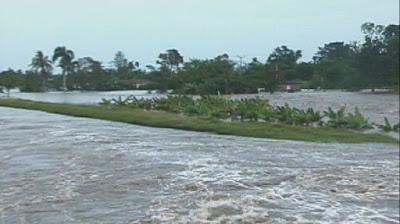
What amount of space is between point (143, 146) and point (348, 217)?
6.38 m

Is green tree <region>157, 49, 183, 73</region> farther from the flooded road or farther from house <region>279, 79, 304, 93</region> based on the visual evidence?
the flooded road

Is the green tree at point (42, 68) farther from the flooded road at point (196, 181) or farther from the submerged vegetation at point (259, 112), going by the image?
the flooded road at point (196, 181)

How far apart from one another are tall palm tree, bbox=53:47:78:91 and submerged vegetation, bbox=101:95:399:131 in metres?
23.4

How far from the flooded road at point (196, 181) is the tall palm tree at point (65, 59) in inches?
1371

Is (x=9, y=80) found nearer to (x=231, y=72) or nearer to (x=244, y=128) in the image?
(x=231, y=72)

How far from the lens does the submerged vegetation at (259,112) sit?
577 inches

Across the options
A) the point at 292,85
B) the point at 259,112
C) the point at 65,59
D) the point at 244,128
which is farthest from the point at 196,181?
the point at 65,59

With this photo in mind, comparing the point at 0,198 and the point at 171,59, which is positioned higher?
the point at 171,59

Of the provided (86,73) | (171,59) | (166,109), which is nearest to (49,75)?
(86,73)

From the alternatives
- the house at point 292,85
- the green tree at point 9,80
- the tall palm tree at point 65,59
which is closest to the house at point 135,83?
the tall palm tree at point 65,59

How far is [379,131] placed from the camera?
13.7 meters

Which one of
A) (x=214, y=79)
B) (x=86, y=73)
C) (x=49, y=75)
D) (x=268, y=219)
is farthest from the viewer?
(x=49, y=75)

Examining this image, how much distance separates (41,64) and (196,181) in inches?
1736

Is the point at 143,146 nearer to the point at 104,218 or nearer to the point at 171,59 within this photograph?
the point at 104,218
